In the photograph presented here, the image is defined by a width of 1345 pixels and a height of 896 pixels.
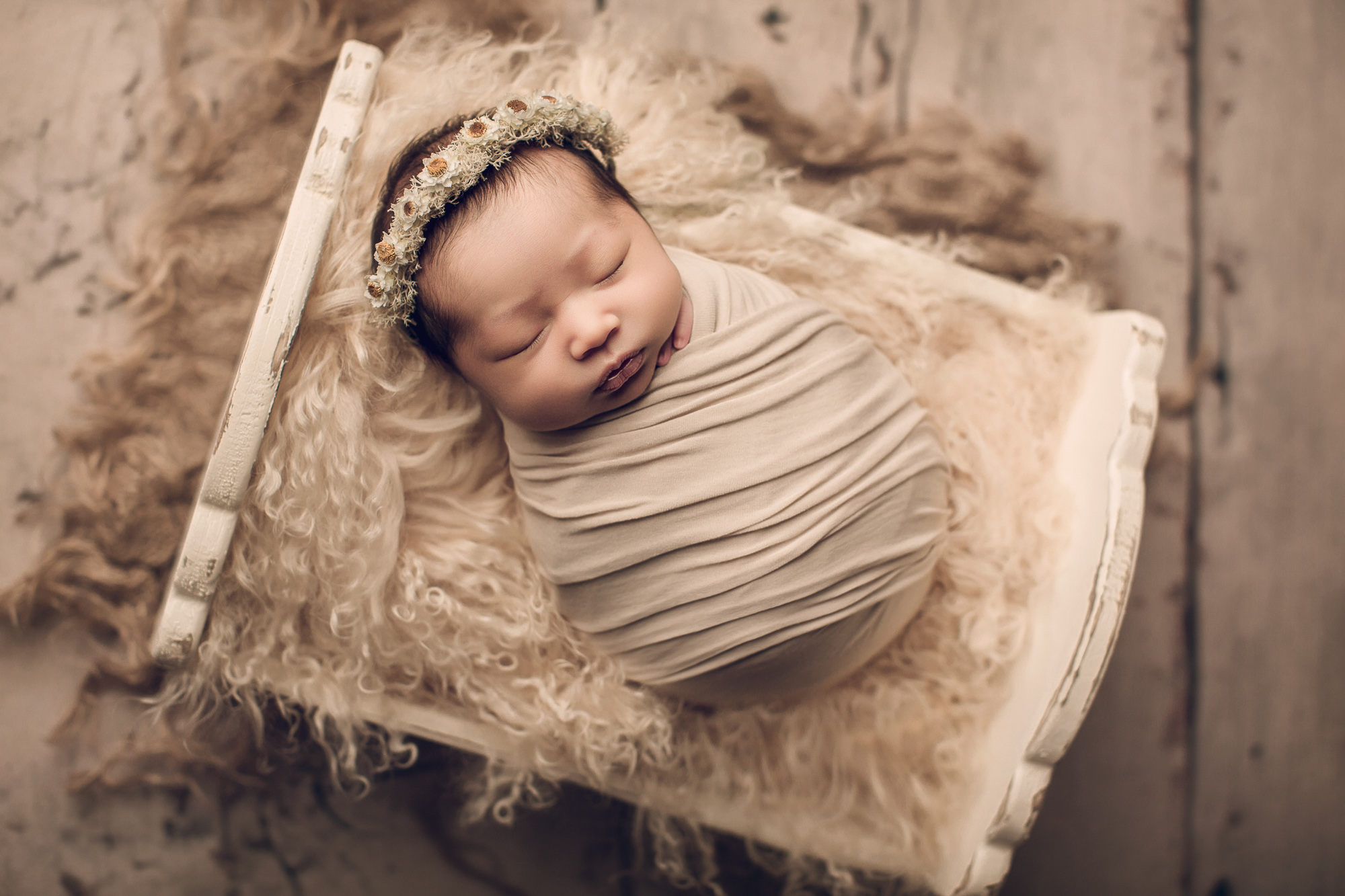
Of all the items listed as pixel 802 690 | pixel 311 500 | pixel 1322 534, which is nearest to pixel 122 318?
pixel 311 500

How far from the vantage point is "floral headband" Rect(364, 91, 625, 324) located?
28.7 inches

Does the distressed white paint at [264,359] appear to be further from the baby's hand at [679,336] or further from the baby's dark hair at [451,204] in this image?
the baby's hand at [679,336]

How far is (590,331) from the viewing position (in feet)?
2.35

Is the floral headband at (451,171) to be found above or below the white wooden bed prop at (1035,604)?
above

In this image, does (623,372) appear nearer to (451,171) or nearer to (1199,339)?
(451,171)

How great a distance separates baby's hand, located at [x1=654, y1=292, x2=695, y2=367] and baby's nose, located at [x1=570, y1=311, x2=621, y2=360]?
0.35ft

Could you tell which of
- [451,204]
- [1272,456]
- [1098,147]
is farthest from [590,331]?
[1272,456]

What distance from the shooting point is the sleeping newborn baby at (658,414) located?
734 millimetres

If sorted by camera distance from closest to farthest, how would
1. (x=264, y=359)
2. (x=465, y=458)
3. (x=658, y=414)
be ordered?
(x=264, y=359) < (x=658, y=414) < (x=465, y=458)

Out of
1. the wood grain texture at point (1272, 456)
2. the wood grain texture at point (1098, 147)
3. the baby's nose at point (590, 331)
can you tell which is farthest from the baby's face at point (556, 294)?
the wood grain texture at point (1272, 456)

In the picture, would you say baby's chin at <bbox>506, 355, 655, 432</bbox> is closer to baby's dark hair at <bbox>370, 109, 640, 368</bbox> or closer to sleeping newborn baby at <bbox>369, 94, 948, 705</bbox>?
sleeping newborn baby at <bbox>369, 94, 948, 705</bbox>

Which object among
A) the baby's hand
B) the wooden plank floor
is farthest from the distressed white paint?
the wooden plank floor

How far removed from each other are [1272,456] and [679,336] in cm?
105

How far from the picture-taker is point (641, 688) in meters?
0.91
